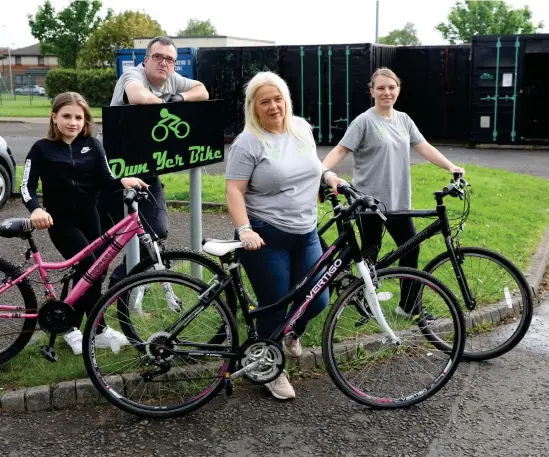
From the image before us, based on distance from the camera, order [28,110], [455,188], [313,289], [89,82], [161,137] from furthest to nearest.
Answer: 1. [89,82]
2. [28,110]
3. [161,137]
4. [455,188]
5. [313,289]

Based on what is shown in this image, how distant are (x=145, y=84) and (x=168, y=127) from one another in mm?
327

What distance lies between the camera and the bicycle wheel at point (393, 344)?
426 centimetres

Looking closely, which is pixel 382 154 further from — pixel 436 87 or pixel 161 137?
pixel 436 87

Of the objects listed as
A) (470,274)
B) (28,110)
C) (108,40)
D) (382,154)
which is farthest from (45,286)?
(108,40)

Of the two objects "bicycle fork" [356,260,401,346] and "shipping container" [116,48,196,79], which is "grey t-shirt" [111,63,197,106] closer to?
"shipping container" [116,48,196,79]

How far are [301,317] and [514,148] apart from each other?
15.9 metres

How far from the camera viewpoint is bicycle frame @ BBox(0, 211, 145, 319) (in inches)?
177

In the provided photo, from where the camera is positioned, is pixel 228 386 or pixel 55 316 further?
pixel 55 316

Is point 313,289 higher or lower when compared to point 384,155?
lower

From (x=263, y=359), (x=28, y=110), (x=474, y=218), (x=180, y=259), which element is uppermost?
(x=180, y=259)

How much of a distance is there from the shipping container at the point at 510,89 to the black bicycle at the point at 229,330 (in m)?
14.9

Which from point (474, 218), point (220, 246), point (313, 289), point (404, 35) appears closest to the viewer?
point (220, 246)

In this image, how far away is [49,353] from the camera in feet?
15.0

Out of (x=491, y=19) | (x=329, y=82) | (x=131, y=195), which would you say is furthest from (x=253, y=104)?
(x=491, y=19)
